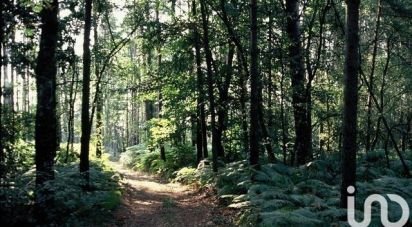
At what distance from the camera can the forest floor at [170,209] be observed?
1083 centimetres

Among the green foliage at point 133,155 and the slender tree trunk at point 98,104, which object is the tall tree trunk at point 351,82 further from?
the green foliage at point 133,155

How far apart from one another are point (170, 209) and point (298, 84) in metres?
5.97

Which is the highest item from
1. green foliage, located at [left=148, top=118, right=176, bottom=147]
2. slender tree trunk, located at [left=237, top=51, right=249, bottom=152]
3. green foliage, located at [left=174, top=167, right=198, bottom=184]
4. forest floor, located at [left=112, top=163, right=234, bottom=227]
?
slender tree trunk, located at [left=237, top=51, right=249, bottom=152]

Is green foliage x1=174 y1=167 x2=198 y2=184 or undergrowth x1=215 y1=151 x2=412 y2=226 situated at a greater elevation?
undergrowth x1=215 y1=151 x2=412 y2=226

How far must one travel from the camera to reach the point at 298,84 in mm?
14664

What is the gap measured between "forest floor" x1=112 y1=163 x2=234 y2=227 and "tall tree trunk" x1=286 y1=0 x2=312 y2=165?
3.65 meters

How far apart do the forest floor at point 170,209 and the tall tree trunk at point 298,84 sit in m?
3.65

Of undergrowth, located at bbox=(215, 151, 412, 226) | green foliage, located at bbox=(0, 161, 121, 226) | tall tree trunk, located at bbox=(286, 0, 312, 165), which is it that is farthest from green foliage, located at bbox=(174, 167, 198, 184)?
green foliage, located at bbox=(0, 161, 121, 226)

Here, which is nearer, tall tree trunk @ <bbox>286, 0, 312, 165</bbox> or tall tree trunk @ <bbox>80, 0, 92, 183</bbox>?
tall tree trunk @ <bbox>80, 0, 92, 183</bbox>

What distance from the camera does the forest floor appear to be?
1083 centimetres

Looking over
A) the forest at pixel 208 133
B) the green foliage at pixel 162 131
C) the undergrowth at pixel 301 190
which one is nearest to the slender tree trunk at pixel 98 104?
the forest at pixel 208 133

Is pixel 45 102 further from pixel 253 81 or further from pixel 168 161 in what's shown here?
pixel 168 161

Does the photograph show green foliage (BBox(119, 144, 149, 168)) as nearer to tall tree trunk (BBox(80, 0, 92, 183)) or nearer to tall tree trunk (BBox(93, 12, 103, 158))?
tall tree trunk (BBox(93, 12, 103, 158))

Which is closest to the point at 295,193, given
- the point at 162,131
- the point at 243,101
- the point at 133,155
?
the point at 243,101
